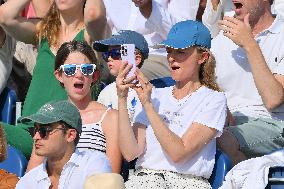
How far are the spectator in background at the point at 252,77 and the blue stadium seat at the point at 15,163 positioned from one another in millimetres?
1282

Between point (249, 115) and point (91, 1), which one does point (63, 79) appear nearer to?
point (91, 1)

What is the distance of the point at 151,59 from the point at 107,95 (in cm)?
74

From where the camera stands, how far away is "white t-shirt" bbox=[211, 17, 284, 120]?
21.6 feet

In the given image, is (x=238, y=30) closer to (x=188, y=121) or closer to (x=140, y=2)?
(x=140, y=2)

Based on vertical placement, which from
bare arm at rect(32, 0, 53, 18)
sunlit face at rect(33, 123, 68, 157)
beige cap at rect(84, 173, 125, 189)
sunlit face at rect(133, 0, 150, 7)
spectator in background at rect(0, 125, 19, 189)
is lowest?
spectator in background at rect(0, 125, 19, 189)

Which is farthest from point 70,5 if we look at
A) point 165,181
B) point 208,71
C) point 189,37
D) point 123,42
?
point 165,181

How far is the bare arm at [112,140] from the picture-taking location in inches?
244

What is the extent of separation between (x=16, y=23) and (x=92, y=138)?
1.39 meters

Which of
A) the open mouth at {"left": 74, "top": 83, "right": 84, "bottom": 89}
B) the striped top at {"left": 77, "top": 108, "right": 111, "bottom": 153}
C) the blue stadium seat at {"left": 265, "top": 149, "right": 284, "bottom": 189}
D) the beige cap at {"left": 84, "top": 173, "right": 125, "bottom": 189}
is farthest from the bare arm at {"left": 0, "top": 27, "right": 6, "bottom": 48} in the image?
the beige cap at {"left": 84, "top": 173, "right": 125, "bottom": 189}

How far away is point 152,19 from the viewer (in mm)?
6949

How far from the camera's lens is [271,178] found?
5.41 metres

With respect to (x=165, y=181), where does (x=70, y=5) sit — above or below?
above

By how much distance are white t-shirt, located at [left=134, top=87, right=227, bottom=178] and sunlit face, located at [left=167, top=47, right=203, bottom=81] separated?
12 cm

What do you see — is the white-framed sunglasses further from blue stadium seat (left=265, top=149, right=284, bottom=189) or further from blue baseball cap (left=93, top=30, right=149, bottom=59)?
blue stadium seat (left=265, top=149, right=284, bottom=189)
